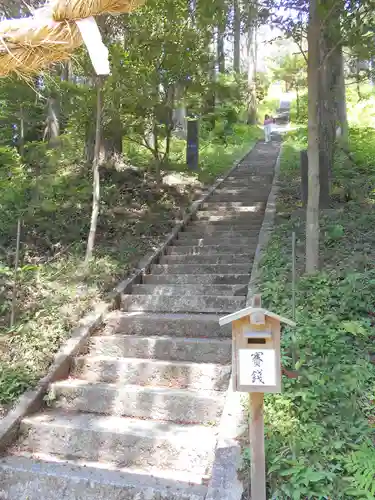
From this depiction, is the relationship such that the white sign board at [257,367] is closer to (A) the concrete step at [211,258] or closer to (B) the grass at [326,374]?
(B) the grass at [326,374]

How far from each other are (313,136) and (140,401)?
3570 millimetres

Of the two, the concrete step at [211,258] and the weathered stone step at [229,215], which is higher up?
the weathered stone step at [229,215]


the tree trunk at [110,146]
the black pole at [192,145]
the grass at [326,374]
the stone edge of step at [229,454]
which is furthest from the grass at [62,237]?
the grass at [326,374]

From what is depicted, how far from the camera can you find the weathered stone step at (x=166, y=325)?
5.34 metres

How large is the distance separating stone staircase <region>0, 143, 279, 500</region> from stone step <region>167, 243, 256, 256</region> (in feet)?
0.89

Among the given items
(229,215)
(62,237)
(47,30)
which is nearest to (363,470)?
(47,30)

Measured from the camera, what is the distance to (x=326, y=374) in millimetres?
3740

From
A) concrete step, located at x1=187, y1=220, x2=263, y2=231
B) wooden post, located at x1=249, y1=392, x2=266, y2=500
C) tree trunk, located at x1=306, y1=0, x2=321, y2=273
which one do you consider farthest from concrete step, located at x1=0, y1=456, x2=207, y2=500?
concrete step, located at x1=187, y1=220, x2=263, y2=231

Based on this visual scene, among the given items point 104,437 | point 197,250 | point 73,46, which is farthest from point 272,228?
point 73,46

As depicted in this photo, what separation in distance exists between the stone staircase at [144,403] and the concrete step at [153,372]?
1 centimetres

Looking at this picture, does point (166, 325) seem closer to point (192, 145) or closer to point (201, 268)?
point (201, 268)

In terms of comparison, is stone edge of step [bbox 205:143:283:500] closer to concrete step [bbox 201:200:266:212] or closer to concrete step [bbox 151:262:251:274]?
concrete step [bbox 151:262:251:274]

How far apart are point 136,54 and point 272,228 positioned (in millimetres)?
3776

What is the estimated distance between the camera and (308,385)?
12.2ft
